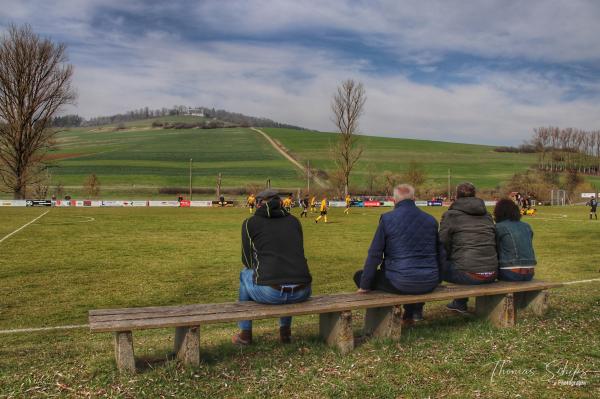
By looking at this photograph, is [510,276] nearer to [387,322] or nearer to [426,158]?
[387,322]

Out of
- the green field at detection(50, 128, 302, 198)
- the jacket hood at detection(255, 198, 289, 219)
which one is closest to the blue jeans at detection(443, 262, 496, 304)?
the jacket hood at detection(255, 198, 289, 219)

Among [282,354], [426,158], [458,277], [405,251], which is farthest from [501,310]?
[426,158]

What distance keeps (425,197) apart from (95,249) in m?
56.8

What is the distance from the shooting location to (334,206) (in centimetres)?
5647

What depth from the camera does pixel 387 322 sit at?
5.61 m

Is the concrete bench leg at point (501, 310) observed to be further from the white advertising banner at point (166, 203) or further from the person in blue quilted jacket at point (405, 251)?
the white advertising banner at point (166, 203)

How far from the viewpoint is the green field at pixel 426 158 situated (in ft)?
278

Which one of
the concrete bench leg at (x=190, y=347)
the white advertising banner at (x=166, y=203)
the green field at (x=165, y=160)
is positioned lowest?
the white advertising banner at (x=166, y=203)

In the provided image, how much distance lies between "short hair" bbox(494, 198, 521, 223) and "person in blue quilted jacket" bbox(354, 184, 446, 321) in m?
1.60

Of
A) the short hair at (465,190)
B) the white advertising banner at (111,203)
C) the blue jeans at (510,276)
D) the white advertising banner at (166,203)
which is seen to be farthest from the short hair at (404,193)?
the white advertising banner at (111,203)

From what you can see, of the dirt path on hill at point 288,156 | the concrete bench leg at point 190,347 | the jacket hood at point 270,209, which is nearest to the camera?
the concrete bench leg at point 190,347

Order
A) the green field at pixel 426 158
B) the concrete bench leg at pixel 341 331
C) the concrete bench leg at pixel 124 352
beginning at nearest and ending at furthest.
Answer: the concrete bench leg at pixel 124 352
the concrete bench leg at pixel 341 331
the green field at pixel 426 158

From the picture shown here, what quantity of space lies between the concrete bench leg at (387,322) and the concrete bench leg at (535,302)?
2179mm

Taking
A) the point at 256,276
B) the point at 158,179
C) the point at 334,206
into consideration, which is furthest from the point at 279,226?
the point at 158,179
